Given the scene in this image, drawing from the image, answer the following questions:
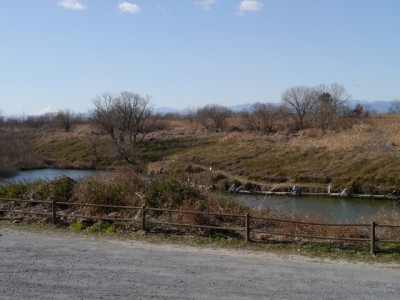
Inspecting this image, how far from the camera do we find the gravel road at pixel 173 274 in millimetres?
9211

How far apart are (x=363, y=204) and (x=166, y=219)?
90.9ft

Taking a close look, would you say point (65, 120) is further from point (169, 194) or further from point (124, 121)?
point (169, 194)

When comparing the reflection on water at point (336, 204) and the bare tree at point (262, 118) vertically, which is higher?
the bare tree at point (262, 118)

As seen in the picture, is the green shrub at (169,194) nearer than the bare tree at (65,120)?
Yes

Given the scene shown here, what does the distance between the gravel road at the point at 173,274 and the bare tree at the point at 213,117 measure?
2856 inches

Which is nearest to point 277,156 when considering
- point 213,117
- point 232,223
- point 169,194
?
point 213,117

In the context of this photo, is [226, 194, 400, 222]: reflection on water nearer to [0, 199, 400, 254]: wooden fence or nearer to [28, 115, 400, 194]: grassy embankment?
[28, 115, 400, 194]: grassy embankment

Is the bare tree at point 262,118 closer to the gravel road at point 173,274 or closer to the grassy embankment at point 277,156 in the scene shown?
the grassy embankment at point 277,156

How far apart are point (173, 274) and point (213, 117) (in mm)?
76949

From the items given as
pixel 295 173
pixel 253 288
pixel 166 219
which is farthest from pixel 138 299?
pixel 295 173

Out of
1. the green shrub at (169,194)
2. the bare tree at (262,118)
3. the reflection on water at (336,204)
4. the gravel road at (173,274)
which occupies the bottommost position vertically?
the reflection on water at (336,204)

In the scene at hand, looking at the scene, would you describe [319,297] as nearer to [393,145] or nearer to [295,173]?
[295,173]

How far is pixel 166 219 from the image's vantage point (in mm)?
16109

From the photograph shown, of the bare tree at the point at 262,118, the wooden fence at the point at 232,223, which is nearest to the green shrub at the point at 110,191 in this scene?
the wooden fence at the point at 232,223
